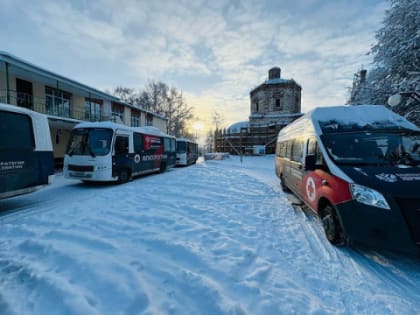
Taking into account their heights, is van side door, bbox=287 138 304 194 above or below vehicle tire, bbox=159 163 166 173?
above

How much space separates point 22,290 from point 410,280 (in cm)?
457

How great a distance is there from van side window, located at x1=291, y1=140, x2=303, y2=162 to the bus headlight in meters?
2.28

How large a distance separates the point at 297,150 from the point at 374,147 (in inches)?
79.0

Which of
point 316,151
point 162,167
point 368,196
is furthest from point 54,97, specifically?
point 368,196

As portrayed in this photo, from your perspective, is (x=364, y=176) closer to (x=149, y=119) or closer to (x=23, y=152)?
(x=23, y=152)

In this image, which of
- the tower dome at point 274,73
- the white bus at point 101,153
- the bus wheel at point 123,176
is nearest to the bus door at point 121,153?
the white bus at point 101,153

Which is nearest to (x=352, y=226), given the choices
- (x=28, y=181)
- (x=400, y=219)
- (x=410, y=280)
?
(x=400, y=219)

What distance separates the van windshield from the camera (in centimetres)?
322

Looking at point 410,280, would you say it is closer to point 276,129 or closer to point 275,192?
point 275,192

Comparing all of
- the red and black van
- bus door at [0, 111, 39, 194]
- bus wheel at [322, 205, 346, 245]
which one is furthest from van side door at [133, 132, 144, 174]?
bus wheel at [322, 205, 346, 245]

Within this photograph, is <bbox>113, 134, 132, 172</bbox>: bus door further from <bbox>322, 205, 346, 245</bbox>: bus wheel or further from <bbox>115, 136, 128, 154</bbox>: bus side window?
<bbox>322, 205, 346, 245</bbox>: bus wheel

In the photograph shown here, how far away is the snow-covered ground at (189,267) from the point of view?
1.95m

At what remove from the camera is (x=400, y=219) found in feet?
7.85

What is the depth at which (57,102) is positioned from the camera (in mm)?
16094
